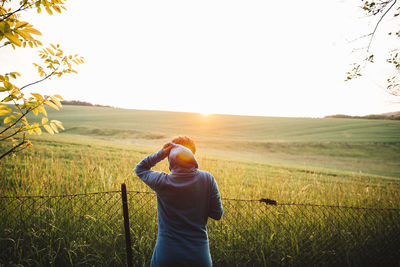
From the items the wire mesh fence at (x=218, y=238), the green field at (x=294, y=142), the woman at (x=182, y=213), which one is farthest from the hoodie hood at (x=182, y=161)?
the green field at (x=294, y=142)

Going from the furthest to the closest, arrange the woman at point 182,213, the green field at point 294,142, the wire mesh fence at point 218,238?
the green field at point 294,142 < the wire mesh fence at point 218,238 < the woman at point 182,213

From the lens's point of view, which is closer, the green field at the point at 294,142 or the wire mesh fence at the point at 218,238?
the wire mesh fence at the point at 218,238

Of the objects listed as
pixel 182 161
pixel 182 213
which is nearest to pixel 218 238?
pixel 182 213

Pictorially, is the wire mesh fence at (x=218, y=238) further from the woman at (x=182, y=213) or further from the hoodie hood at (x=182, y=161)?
the hoodie hood at (x=182, y=161)

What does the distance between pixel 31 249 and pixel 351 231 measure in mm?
4241

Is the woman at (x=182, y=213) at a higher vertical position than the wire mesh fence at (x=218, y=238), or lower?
higher

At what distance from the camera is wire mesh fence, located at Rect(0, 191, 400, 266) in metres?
2.30

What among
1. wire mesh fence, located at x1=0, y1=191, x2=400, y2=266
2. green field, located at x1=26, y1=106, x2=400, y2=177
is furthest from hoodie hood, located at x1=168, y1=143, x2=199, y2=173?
green field, located at x1=26, y1=106, x2=400, y2=177

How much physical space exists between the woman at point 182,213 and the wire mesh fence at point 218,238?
92cm

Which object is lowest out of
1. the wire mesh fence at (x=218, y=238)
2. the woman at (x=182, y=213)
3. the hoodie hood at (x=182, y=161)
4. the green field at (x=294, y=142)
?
the green field at (x=294, y=142)

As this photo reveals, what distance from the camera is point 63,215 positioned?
273 cm

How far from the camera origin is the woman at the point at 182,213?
1.58 m

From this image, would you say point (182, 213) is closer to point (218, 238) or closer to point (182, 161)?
point (182, 161)

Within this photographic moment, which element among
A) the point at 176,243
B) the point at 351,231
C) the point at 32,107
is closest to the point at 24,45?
the point at 32,107
